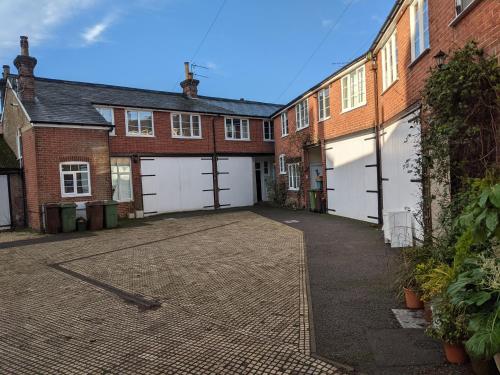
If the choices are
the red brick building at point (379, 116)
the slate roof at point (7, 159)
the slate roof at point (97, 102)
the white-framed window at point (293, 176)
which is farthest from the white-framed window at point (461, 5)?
the slate roof at point (7, 159)

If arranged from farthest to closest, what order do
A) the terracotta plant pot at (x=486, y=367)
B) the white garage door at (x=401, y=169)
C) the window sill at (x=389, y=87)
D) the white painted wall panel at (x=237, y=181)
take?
the white painted wall panel at (x=237, y=181) < the window sill at (x=389, y=87) < the white garage door at (x=401, y=169) < the terracotta plant pot at (x=486, y=367)

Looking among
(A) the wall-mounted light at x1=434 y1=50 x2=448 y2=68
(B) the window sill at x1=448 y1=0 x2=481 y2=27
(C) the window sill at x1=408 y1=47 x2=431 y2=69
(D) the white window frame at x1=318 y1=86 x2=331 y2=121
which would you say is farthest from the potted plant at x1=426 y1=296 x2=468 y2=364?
(D) the white window frame at x1=318 y1=86 x2=331 y2=121

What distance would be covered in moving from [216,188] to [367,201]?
10203mm

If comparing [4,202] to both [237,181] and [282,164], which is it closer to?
[237,181]

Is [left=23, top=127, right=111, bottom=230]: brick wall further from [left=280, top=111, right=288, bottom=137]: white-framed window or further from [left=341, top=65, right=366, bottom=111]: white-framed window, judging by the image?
[left=341, top=65, right=366, bottom=111]: white-framed window

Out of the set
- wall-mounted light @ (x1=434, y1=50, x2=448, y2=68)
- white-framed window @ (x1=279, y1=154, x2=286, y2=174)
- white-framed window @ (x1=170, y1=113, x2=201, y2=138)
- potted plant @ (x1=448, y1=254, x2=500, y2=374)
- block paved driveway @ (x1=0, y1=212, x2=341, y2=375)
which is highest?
white-framed window @ (x1=170, y1=113, x2=201, y2=138)

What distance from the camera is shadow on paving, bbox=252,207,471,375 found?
346cm

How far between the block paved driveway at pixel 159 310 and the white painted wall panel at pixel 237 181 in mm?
11434

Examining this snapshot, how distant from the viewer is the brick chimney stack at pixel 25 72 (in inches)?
595

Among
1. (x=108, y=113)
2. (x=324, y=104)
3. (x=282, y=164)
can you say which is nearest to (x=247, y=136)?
(x=282, y=164)

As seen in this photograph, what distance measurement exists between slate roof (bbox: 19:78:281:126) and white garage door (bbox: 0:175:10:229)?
335cm

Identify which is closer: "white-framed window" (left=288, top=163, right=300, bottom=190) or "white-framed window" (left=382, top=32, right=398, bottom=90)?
"white-framed window" (left=382, top=32, right=398, bottom=90)

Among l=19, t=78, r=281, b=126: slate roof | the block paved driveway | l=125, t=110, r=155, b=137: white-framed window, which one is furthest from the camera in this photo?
l=125, t=110, r=155, b=137: white-framed window

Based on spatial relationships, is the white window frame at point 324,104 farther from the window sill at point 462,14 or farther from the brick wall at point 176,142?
the window sill at point 462,14
